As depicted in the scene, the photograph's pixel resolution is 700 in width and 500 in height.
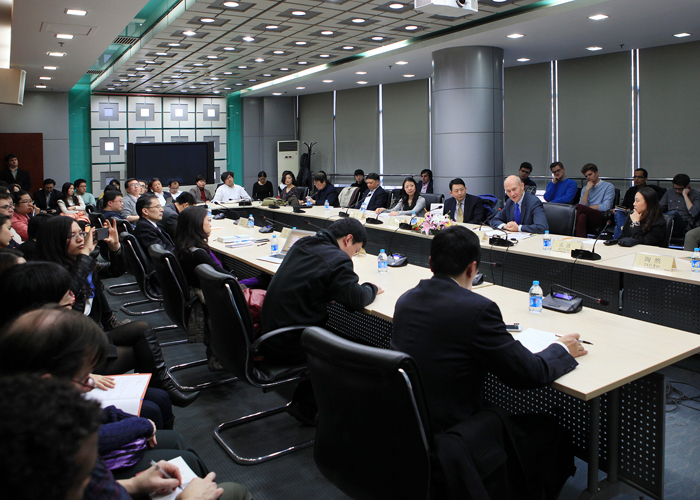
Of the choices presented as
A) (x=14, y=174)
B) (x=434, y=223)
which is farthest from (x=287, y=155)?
A: (x=434, y=223)

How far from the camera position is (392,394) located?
4.87 ft

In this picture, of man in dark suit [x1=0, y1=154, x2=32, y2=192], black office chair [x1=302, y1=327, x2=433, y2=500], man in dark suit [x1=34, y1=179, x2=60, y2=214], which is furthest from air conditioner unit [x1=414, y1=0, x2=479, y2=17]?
man in dark suit [x1=0, y1=154, x2=32, y2=192]

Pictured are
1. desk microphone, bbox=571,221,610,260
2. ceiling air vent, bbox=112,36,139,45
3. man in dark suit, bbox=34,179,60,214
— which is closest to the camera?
desk microphone, bbox=571,221,610,260

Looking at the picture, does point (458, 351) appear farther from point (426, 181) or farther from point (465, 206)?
point (426, 181)

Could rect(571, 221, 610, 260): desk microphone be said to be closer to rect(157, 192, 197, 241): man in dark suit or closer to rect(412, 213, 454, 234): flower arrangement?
rect(412, 213, 454, 234): flower arrangement

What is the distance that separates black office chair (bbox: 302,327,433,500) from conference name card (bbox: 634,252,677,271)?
8.96ft

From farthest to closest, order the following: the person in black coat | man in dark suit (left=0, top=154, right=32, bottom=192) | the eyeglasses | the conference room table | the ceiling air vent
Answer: man in dark suit (left=0, top=154, right=32, bottom=192) < the ceiling air vent < the person in black coat < the eyeglasses < the conference room table

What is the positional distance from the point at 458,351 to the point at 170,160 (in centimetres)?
1304

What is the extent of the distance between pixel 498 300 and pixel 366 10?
4543 millimetres

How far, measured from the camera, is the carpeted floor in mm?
2410

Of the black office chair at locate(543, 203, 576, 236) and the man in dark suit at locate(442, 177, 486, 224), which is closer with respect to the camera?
the black office chair at locate(543, 203, 576, 236)

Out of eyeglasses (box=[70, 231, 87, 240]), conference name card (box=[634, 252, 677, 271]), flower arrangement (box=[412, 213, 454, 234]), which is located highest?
flower arrangement (box=[412, 213, 454, 234])

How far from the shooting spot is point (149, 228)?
4.61m

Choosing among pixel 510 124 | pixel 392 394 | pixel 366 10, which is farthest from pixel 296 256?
pixel 510 124
